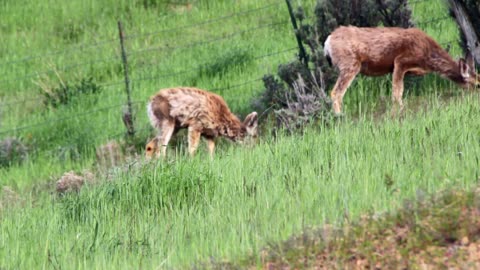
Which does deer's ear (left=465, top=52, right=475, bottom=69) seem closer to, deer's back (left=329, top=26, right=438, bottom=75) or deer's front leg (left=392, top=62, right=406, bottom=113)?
deer's back (left=329, top=26, right=438, bottom=75)

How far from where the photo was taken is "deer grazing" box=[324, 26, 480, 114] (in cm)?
1584

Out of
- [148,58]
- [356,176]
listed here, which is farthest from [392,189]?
[148,58]

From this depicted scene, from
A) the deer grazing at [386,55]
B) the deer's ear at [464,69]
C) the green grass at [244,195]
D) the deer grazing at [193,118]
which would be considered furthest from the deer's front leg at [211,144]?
the deer's ear at [464,69]

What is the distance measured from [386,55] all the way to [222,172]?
5.25 meters

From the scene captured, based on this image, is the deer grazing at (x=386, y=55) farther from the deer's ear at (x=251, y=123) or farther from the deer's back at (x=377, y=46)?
the deer's ear at (x=251, y=123)

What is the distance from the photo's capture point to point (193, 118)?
632 inches

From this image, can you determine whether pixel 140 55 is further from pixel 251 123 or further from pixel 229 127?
pixel 251 123

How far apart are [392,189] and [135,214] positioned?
2.64 meters

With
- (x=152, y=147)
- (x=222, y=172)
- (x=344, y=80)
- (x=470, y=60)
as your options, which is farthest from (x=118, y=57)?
(x=222, y=172)

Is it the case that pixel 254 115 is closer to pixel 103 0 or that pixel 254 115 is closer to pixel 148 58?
pixel 148 58

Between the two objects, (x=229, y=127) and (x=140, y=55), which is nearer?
(x=229, y=127)

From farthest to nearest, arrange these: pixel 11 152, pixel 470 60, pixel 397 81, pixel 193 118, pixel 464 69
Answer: pixel 11 152 < pixel 193 118 < pixel 470 60 < pixel 397 81 < pixel 464 69

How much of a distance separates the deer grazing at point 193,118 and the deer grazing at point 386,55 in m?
1.46

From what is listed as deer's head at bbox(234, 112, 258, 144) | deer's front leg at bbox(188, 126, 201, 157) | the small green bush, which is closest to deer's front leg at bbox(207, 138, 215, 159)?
deer's front leg at bbox(188, 126, 201, 157)
